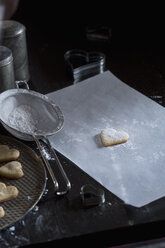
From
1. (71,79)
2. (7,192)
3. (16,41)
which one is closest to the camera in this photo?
(7,192)

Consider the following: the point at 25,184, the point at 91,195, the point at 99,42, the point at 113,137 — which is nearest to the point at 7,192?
the point at 25,184

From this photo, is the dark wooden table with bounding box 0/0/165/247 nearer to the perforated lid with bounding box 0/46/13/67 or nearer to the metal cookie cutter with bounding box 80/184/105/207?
the metal cookie cutter with bounding box 80/184/105/207

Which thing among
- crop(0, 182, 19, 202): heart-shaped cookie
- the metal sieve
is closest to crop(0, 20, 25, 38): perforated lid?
the metal sieve

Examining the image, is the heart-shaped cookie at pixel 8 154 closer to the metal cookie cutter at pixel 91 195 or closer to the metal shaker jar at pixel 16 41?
the metal cookie cutter at pixel 91 195

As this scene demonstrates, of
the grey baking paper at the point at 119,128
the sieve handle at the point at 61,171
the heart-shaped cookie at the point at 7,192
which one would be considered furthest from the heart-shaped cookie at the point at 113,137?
the heart-shaped cookie at the point at 7,192

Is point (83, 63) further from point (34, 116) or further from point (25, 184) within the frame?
point (25, 184)

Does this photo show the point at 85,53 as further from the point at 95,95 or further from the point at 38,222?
the point at 38,222
